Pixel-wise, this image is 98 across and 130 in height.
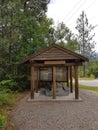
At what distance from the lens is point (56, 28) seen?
25734mm

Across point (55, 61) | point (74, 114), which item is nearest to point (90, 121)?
point (74, 114)

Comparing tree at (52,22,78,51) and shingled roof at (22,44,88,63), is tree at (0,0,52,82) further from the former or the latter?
tree at (52,22,78,51)

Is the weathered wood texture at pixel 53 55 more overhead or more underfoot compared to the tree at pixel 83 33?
more underfoot

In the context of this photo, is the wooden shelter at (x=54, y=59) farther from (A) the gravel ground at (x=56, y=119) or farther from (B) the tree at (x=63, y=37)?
(B) the tree at (x=63, y=37)

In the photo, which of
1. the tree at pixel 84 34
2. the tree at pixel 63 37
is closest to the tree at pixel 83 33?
the tree at pixel 84 34

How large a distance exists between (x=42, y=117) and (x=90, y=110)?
255cm

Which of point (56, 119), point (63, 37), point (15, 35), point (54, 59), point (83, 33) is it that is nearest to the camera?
point (56, 119)

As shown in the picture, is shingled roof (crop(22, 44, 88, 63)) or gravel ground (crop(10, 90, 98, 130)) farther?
shingled roof (crop(22, 44, 88, 63))

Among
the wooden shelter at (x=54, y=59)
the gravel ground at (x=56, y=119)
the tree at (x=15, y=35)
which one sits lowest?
the gravel ground at (x=56, y=119)

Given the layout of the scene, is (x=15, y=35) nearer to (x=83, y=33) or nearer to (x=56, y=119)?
(x=56, y=119)

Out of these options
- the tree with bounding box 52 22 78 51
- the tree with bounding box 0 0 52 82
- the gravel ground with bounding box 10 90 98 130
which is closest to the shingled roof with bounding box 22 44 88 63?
the tree with bounding box 0 0 52 82

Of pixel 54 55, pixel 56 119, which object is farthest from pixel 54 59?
pixel 56 119

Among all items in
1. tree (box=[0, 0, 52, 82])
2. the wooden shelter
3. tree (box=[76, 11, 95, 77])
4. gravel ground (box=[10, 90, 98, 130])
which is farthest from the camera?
tree (box=[76, 11, 95, 77])

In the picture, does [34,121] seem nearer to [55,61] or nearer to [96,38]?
[55,61]
